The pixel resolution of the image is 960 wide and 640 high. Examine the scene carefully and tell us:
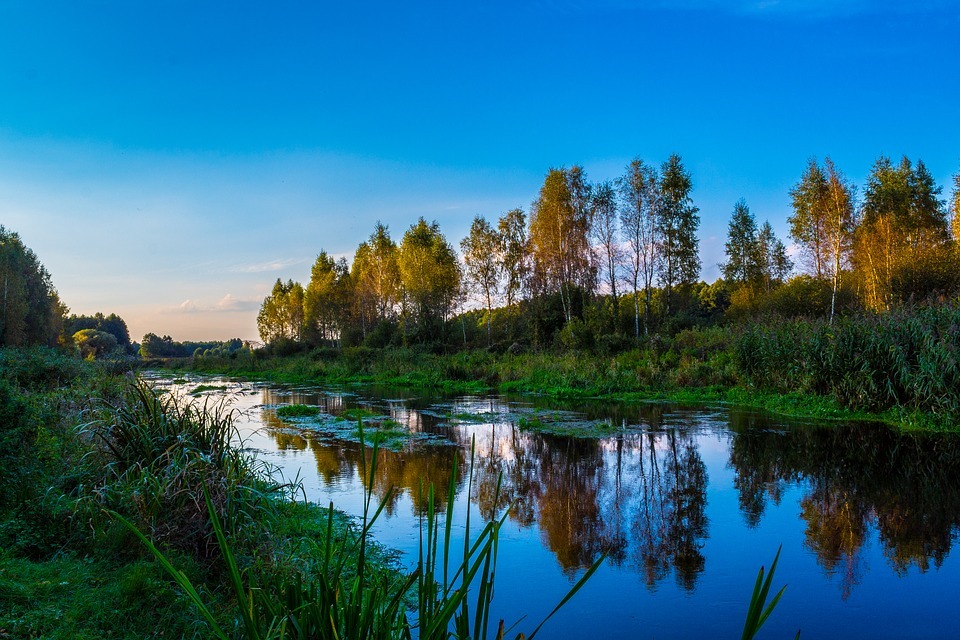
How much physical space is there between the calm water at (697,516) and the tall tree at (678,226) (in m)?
20.9

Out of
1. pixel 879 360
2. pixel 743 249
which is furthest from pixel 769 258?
pixel 879 360

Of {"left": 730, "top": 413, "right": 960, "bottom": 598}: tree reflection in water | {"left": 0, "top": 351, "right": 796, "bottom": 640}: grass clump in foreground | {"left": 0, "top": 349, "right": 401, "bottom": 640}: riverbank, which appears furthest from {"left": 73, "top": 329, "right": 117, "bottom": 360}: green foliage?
{"left": 730, "top": 413, "right": 960, "bottom": 598}: tree reflection in water

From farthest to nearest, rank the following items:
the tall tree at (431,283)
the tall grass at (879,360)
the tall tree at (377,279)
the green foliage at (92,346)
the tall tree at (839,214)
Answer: the tall tree at (377,279) → the tall tree at (431,283) → the tall tree at (839,214) → the green foliage at (92,346) → the tall grass at (879,360)

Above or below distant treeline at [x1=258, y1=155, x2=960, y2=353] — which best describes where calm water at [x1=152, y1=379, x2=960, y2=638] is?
below

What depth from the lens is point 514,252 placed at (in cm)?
4094

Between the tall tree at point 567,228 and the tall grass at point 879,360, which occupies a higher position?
the tall tree at point 567,228

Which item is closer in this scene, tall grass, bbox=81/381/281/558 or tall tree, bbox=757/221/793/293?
tall grass, bbox=81/381/281/558

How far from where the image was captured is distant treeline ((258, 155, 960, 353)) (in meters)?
30.4

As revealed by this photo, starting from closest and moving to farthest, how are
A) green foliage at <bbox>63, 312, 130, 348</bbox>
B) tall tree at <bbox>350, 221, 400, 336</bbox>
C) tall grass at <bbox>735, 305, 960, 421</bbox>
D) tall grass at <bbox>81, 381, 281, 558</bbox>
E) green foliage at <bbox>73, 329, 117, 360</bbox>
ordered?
tall grass at <bbox>81, 381, 281, 558</bbox> → tall grass at <bbox>735, 305, 960, 421</bbox> → green foliage at <bbox>73, 329, 117, 360</bbox> → tall tree at <bbox>350, 221, 400, 336</bbox> → green foliage at <bbox>63, 312, 130, 348</bbox>

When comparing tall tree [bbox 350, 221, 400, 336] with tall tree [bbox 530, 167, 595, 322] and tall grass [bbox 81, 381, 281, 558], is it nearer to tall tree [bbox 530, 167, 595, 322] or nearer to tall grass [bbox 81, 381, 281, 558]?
tall tree [bbox 530, 167, 595, 322]

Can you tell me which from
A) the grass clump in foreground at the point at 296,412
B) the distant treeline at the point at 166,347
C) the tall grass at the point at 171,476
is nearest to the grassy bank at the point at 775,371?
the grass clump in foreground at the point at 296,412

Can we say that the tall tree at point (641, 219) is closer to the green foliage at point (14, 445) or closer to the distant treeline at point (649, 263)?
the distant treeline at point (649, 263)

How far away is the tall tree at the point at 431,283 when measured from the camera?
134ft

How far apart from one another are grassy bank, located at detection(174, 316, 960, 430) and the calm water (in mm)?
1232
